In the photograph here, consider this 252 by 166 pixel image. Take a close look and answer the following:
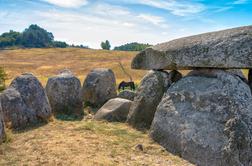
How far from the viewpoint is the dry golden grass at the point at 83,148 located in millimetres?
9586

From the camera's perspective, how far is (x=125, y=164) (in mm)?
9461

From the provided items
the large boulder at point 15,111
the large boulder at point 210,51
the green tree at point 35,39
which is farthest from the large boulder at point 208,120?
the green tree at point 35,39

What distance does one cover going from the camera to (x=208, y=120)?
10469 mm

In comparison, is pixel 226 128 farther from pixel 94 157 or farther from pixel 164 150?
pixel 94 157

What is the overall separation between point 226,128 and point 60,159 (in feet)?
14.7

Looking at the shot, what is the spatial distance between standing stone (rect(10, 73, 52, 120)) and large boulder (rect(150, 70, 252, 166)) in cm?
421

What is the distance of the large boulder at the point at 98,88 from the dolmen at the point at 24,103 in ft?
14.5

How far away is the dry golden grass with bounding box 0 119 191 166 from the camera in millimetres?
9586

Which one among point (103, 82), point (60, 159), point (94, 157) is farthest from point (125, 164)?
point (103, 82)

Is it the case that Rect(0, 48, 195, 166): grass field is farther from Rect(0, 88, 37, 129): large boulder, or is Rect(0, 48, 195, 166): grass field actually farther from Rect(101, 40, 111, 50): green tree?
Rect(101, 40, 111, 50): green tree

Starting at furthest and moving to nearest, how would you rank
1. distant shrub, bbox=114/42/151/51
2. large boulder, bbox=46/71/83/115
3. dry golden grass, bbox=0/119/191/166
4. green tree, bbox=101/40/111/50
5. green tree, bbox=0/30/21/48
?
green tree, bbox=101/40/111/50 < green tree, bbox=0/30/21/48 < distant shrub, bbox=114/42/151/51 < large boulder, bbox=46/71/83/115 < dry golden grass, bbox=0/119/191/166

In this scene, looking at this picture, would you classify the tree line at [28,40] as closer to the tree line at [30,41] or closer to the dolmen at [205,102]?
the tree line at [30,41]

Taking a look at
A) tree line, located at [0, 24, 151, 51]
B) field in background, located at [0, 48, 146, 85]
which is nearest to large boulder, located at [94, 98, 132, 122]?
field in background, located at [0, 48, 146, 85]

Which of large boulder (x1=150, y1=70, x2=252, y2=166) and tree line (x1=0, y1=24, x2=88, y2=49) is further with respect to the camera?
tree line (x1=0, y1=24, x2=88, y2=49)
